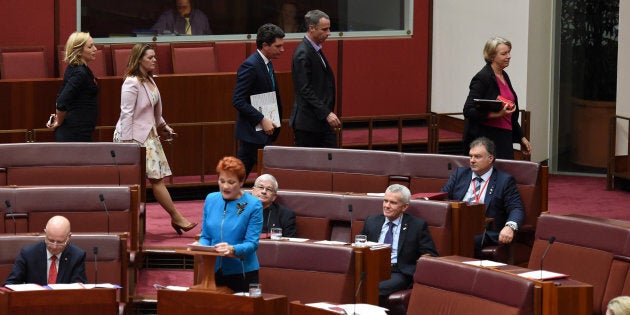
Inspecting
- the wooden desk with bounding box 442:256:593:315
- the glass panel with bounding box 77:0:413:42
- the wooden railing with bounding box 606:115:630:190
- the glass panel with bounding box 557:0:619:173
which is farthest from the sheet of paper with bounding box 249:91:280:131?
the glass panel with bounding box 557:0:619:173

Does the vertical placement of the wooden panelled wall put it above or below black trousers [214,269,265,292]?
above

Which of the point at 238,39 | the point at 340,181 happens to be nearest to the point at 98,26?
the point at 238,39

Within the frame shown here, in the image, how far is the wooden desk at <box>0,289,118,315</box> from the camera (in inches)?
214

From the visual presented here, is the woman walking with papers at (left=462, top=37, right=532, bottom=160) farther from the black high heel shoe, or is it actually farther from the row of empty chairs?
the row of empty chairs

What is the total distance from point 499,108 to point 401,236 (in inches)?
54.5

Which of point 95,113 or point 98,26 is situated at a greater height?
point 98,26

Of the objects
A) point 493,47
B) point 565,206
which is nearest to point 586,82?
point 565,206

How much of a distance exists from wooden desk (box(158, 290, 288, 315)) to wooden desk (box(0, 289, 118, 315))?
0.87 ft

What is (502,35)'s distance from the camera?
10.3 meters

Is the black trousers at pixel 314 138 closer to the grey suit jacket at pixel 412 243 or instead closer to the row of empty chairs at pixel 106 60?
the grey suit jacket at pixel 412 243

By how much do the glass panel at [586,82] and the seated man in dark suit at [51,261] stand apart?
5431 mm

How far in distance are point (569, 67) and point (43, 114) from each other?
414 cm

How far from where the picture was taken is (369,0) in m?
11.0

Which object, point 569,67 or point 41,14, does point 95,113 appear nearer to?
point 41,14
